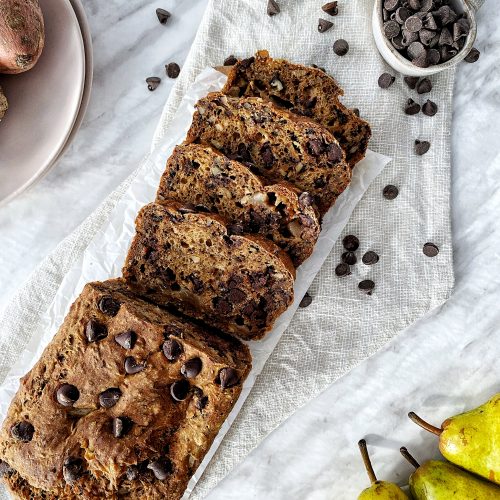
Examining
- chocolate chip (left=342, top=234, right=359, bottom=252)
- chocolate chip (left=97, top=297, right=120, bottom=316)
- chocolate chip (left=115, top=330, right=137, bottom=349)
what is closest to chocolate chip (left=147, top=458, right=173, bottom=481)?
chocolate chip (left=115, top=330, right=137, bottom=349)

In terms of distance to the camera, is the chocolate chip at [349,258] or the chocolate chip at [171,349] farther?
the chocolate chip at [349,258]

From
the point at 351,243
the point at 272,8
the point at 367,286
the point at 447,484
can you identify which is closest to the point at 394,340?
the point at 367,286

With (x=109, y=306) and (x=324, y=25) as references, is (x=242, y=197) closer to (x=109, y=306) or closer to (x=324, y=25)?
(x=109, y=306)

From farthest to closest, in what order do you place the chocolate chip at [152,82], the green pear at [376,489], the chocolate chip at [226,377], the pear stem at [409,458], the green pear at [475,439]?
the chocolate chip at [152,82], the pear stem at [409,458], the green pear at [376,489], the green pear at [475,439], the chocolate chip at [226,377]

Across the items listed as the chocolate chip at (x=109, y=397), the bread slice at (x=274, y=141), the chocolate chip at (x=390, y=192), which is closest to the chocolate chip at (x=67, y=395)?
Result: the chocolate chip at (x=109, y=397)

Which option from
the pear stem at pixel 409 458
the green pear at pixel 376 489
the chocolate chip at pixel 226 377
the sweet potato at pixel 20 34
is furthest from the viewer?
the pear stem at pixel 409 458

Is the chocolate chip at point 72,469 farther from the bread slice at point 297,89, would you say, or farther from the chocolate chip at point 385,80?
the chocolate chip at point 385,80

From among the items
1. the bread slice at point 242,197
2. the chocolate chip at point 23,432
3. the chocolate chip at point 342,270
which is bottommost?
the chocolate chip at point 23,432

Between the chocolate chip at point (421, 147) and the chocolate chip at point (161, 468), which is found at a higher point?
the chocolate chip at point (421, 147)
